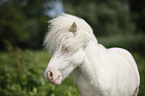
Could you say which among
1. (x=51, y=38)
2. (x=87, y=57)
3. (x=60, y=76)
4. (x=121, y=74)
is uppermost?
(x=51, y=38)

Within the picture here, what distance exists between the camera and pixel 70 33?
58.6 inches

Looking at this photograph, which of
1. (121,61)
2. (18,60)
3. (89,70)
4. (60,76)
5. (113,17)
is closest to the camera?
(60,76)

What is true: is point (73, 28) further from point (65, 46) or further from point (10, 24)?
point (10, 24)

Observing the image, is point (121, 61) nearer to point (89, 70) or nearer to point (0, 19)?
point (89, 70)

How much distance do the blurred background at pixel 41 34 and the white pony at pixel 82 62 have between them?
4.72ft

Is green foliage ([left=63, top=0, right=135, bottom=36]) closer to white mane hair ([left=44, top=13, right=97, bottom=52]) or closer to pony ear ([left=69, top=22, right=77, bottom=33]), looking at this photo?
white mane hair ([left=44, top=13, right=97, bottom=52])

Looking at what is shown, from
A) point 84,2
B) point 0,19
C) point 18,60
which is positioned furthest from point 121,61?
point 84,2

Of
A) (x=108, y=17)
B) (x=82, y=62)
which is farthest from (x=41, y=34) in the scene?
(x=82, y=62)

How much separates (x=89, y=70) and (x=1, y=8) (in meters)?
15.9

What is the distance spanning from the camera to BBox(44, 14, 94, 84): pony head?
4.78ft

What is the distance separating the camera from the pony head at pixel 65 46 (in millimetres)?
1458

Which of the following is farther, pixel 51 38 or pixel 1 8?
pixel 1 8

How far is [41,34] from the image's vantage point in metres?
18.4

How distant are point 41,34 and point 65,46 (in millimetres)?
17456
